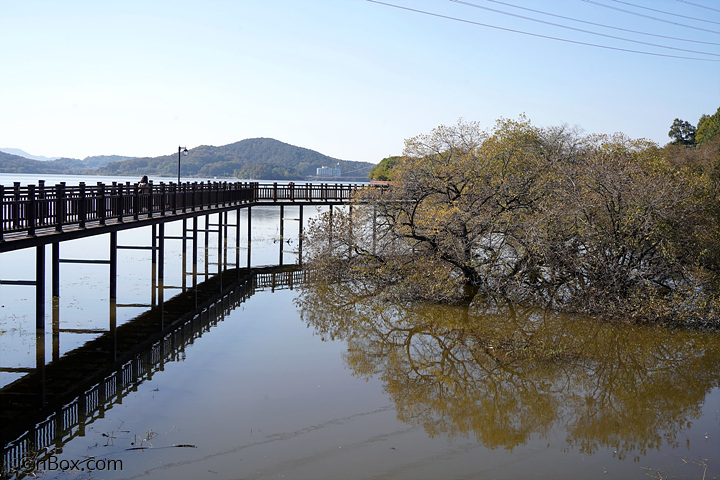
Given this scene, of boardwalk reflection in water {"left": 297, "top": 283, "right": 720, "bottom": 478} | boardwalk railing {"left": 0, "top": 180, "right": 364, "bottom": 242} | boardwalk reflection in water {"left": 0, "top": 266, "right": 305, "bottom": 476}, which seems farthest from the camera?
boardwalk railing {"left": 0, "top": 180, "right": 364, "bottom": 242}

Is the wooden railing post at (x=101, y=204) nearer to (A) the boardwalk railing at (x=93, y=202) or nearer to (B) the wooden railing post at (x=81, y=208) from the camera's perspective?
(A) the boardwalk railing at (x=93, y=202)

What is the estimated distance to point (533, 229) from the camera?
19.5 meters

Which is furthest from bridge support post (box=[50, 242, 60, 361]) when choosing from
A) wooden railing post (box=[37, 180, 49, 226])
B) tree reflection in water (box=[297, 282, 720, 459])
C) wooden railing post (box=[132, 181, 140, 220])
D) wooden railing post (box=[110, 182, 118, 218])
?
tree reflection in water (box=[297, 282, 720, 459])

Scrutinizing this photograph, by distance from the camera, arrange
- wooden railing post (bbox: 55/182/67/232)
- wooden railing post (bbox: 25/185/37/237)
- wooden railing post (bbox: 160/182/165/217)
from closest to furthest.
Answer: wooden railing post (bbox: 25/185/37/237), wooden railing post (bbox: 55/182/67/232), wooden railing post (bbox: 160/182/165/217)

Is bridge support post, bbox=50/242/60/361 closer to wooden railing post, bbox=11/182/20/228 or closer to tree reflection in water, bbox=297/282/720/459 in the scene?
wooden railing post, bbox=11/182/20/228

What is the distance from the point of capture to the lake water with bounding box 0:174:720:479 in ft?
29.7

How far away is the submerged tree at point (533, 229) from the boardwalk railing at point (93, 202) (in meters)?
5.82

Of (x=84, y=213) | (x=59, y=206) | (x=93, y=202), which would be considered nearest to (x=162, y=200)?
(x=93, y=202)

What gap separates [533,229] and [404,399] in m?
9.42

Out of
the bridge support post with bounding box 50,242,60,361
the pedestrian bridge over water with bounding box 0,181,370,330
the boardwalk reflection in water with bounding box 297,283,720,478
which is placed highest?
the pedestrian bridge over water with bounding box 0,181,370,330

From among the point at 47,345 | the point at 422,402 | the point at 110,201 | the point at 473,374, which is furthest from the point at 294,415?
the point at 110,201

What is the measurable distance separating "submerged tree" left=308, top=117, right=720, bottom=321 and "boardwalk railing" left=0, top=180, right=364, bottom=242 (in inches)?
229

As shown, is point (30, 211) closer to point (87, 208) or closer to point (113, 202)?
point (87, 208)

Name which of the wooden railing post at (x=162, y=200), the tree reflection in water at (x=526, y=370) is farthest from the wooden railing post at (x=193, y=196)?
the tree reflection in water at (x=526, y=370)
